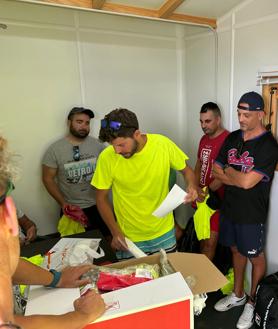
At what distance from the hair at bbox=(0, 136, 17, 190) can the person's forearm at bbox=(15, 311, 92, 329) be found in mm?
359

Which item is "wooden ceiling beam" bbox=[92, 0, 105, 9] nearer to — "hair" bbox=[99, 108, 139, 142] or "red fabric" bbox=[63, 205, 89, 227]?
"hair" bbox=[99, 108, 139, 142]

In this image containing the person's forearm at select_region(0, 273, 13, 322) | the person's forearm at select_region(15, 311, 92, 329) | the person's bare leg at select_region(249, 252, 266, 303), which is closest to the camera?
the person's forearm at select_region(0, 273, 13, 322)

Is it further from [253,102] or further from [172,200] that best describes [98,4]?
[172,200]

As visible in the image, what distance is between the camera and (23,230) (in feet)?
7.52

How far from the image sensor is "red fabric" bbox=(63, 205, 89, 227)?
2.51 m

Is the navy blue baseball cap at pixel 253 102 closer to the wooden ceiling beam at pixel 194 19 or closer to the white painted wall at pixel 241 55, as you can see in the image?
the white painted wall at pixel 241 55

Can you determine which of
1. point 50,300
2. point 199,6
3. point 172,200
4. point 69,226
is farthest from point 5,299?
point 199,6

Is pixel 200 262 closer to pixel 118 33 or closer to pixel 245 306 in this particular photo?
pixel 245 306

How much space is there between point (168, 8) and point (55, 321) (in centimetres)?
208

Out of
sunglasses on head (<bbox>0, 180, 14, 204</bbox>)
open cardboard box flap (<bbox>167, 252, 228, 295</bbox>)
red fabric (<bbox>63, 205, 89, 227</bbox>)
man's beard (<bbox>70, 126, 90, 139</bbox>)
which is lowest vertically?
red fabric (<bbox>63, 205, 89, 227</bbox>)

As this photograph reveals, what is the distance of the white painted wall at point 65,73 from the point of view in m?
2.47

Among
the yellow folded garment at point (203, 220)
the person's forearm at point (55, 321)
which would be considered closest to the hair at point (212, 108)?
the yellow folded garment at point (203, 220)

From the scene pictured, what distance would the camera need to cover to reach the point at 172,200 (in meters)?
1.57

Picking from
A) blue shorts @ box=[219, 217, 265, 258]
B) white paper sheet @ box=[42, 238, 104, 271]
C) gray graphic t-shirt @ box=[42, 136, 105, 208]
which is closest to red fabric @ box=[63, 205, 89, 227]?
gray graphic t-shirt @ box=[42, 136, 105, 208]
